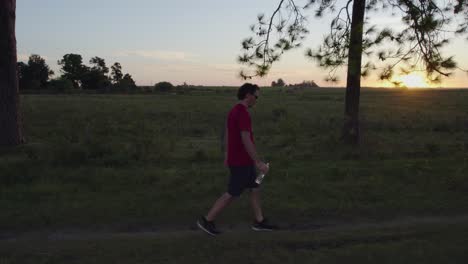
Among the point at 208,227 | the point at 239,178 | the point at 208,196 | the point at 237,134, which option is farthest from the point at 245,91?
the point at 208,196

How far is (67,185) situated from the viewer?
26.0 ft

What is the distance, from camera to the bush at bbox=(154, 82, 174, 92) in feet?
245

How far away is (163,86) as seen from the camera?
7644 centimetres

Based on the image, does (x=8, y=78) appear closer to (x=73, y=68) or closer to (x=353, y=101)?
(x=353, y=101)

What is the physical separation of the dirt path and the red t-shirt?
97 centimetres

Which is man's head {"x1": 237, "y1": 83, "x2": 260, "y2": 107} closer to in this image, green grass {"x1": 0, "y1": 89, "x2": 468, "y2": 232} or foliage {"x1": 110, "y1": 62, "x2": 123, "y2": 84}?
green grass {"x1": 0, "y1": 89, "x2": 468, "y2": 232}

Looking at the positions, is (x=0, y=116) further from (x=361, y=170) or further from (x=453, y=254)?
(x=453, y=254)

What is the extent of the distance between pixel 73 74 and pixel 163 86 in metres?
22.7

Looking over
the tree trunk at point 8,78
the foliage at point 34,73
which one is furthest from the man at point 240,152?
the foliage at point 34,73

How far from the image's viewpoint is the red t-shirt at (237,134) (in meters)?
5.26

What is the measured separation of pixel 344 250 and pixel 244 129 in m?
1.69

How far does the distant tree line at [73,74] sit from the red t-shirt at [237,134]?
74.0m

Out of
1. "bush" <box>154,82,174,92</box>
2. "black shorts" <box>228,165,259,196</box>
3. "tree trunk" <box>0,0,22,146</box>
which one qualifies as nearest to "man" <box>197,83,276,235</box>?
"black shorts" <box>228,165,259,196</box>

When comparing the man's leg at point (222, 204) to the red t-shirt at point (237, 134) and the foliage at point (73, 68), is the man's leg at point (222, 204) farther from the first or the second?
the foliage at point (73, 68)
